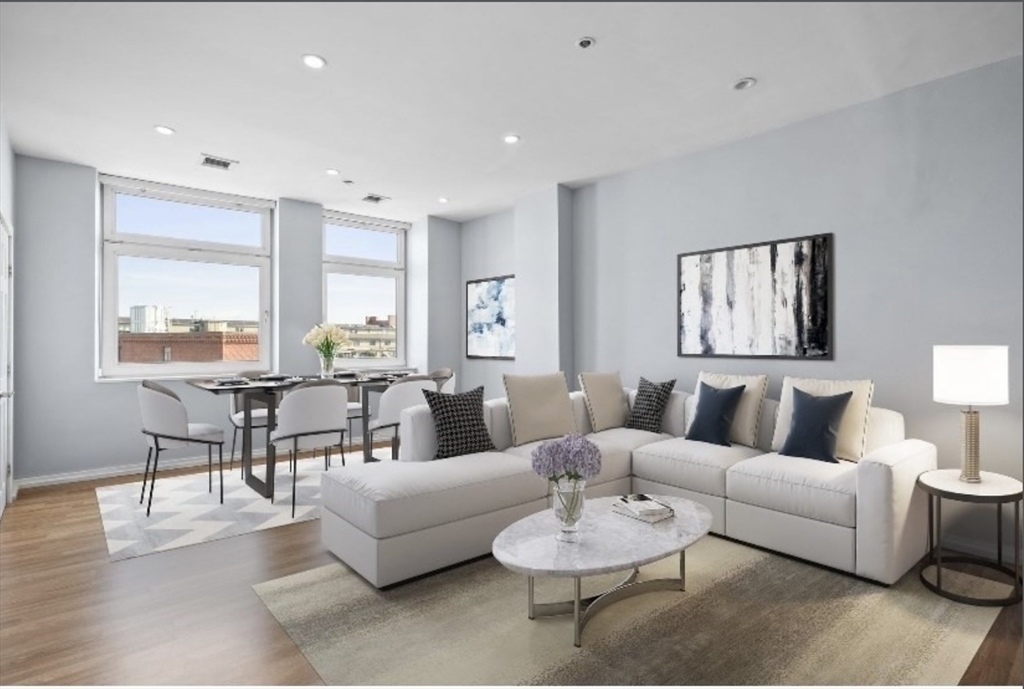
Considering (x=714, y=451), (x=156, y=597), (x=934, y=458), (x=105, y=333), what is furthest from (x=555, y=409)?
(x=105, y=333)

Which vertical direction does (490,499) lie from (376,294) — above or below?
below

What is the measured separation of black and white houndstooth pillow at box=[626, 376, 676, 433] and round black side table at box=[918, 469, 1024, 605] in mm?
1700

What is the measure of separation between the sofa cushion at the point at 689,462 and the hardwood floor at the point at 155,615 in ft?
4.43

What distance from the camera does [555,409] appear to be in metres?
3.97

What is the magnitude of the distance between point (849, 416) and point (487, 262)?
14.7 ft

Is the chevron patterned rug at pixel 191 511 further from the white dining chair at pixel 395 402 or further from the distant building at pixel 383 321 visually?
the distant building at pixel 383 321

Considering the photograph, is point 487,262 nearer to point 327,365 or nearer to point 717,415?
point 327,365

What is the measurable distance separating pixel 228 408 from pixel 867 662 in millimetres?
5527

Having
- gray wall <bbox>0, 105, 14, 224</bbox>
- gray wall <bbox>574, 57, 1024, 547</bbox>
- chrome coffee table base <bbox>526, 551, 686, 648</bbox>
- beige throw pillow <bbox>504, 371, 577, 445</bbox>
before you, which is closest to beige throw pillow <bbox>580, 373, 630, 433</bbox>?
beige throw pillow <bbox>504, 371, 577, 445</bbox>

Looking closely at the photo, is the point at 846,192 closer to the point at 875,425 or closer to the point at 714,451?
the point at 875,425

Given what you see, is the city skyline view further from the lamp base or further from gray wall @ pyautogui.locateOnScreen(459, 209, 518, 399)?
the lamp base

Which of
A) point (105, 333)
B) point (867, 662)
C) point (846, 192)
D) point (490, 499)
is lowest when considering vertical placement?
point (867, 662)

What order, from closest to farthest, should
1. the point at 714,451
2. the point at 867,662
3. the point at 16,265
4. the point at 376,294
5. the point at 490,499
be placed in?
the point at 867,662
the point at 490,499
the point at 714,451
the point at 16,265
the point at 376,294

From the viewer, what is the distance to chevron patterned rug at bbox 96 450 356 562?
331cm
